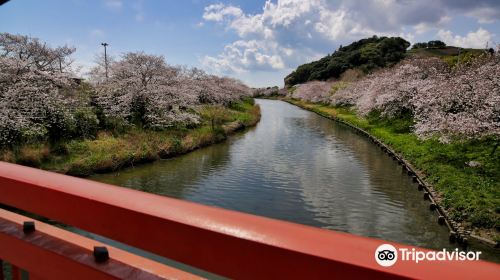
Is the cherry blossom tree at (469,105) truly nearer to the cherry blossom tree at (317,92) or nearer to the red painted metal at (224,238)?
the red painted metal at (224,238)

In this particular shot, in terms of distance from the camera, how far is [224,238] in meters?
0.84

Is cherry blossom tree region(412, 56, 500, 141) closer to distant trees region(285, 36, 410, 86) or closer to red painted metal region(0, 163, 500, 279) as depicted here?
red painted metal region(0, 163, 500, 279)

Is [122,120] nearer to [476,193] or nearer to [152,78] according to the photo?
[152,78]

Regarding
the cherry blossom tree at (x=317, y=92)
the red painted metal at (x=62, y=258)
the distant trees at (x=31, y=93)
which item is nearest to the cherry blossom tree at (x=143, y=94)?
the distant trees at (x=31, y=93)

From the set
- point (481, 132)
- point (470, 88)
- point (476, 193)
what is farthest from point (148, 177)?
point (470, 88)

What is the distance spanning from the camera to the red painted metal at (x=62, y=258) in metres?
1.07

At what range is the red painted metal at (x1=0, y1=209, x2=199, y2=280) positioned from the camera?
3.52ft

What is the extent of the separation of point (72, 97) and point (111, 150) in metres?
5.48

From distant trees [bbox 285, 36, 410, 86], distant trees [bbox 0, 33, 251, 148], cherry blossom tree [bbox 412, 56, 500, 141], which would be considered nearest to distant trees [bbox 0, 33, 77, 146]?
distant trees [bbox 0, 33, 251, 148]

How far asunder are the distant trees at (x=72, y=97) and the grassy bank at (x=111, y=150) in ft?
3.06

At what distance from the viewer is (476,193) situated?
45.9 ft

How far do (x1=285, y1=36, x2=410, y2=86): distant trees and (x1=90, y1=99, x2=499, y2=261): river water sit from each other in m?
55.7

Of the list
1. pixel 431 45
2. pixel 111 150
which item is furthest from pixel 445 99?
pixel 431 45

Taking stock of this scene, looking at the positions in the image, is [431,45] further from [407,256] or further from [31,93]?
[407,256]
